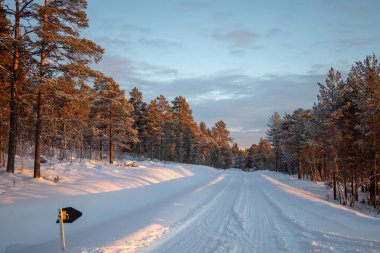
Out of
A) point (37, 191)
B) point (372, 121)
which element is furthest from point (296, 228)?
point (372, 121)

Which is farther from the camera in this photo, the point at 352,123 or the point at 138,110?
the point at 138,110

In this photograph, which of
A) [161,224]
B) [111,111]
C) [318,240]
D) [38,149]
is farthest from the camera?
[111,111]

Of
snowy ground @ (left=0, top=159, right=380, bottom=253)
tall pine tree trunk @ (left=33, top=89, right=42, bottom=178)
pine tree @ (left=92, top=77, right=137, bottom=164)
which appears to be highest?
pine tree @ (left=92, top=77, right=137, bottom=164)

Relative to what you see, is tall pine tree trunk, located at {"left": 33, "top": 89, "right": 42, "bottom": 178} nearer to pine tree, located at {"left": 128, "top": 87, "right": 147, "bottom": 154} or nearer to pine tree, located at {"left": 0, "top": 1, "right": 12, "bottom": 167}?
pine tree, located at {"left": 0, "top": 1, "right": 12, "bottom": 167}

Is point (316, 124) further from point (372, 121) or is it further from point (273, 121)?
point (273, 121)

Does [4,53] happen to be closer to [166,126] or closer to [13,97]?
[13,97]

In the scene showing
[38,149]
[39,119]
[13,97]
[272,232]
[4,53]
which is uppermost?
[4,53]

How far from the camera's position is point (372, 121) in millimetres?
22234

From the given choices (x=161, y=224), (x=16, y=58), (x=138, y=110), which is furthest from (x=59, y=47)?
(x=138, y=110)

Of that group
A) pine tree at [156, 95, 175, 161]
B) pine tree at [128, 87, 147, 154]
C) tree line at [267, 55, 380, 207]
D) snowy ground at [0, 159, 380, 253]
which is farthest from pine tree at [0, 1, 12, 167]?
pine tree at [156, 95, 175, 161]

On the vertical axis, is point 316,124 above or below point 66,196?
above

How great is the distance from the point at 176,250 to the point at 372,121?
2117cm

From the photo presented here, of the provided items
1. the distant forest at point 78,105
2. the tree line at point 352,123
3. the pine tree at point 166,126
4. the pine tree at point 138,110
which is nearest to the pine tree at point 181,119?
the pine tree at point 166,126

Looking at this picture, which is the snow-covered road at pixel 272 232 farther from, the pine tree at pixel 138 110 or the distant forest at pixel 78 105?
the pine tree at pixel 138 110
